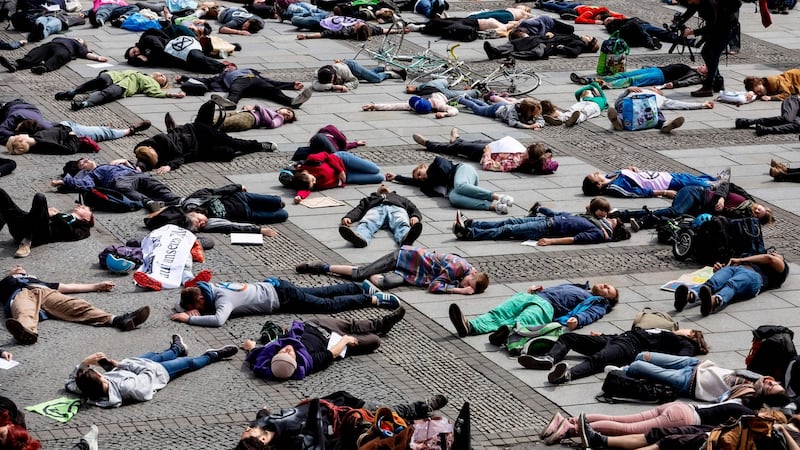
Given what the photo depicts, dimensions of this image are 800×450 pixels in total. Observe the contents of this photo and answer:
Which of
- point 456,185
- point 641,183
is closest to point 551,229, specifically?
point 456,185

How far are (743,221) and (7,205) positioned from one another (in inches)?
328

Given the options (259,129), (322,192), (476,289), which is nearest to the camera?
(476,289)

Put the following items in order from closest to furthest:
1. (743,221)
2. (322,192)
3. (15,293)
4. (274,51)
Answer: (15,293) < (743,221) < (322,192) < (274,51)

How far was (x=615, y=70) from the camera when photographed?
23.7m

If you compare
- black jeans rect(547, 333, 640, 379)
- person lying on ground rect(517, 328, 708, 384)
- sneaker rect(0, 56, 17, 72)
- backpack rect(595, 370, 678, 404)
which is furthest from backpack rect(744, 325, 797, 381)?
sneaker rect(0, 56, 17, 72)

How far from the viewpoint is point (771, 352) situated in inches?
475

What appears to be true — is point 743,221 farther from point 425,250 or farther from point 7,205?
point 7,205

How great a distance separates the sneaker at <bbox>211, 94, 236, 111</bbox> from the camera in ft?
66.3

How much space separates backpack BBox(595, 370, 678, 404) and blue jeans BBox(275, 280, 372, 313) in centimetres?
302

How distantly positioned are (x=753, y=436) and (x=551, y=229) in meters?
5.99

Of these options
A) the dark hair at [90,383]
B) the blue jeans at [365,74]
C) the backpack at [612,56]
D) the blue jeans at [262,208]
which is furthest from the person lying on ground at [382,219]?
the backpack at [612,56]

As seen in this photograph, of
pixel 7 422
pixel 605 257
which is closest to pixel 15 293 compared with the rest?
pixel 7 422

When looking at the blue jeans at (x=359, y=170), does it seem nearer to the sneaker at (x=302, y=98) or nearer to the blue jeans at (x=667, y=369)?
the sneaker at (x=302, y=98)

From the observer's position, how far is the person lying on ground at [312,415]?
10.3m
